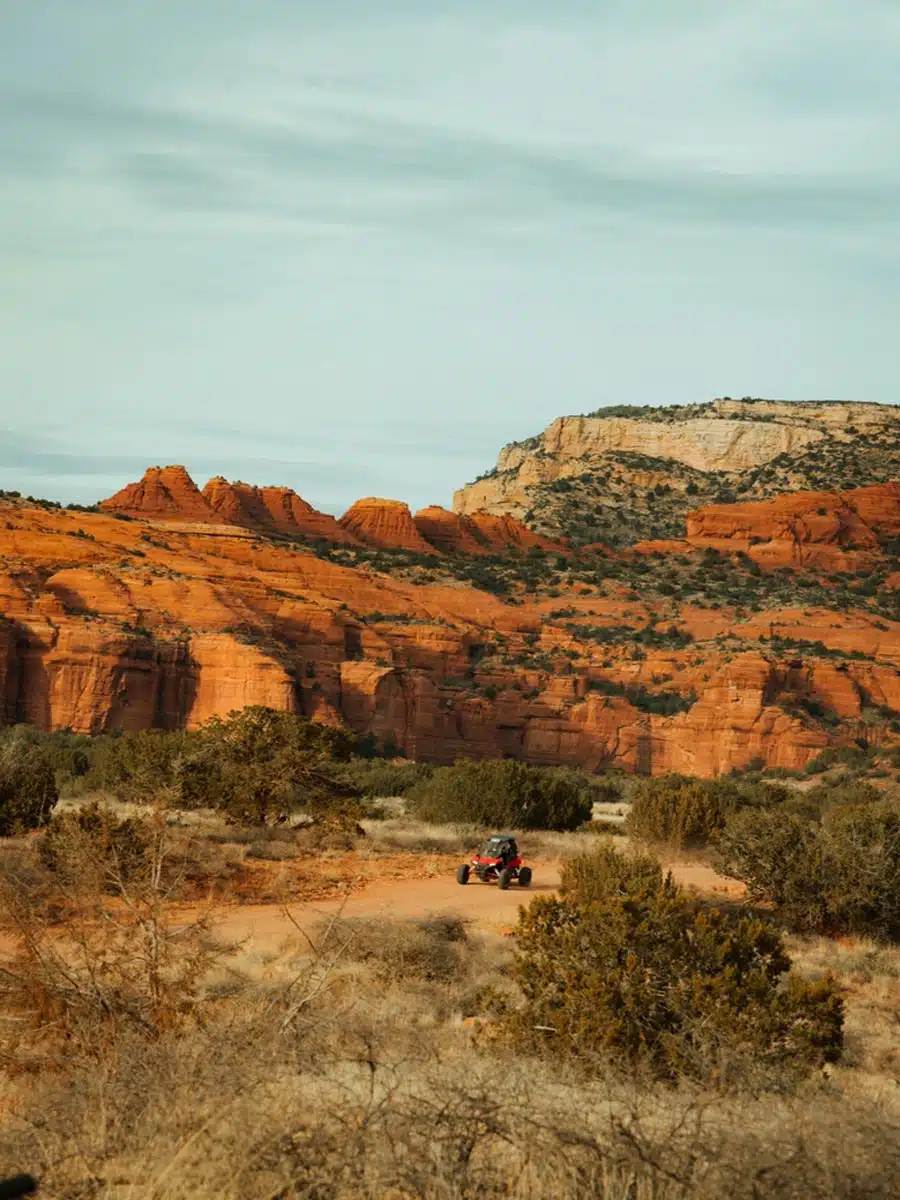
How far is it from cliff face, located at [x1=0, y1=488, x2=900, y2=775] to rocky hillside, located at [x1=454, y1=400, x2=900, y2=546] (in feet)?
97.0

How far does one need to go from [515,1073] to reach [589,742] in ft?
188

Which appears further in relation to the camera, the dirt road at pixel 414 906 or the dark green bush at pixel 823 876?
the dark green bush at pixel 823 876

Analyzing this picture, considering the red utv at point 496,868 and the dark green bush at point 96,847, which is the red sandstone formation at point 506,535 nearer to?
the red utv at point 496,868

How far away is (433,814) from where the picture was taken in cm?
3288

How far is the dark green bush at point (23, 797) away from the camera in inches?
945

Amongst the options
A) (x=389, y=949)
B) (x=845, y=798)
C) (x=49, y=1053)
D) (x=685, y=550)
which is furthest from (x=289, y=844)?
(x=685, y=550)

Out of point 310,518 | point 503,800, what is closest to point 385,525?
point 310,518

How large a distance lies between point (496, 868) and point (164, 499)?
65865 millimetres

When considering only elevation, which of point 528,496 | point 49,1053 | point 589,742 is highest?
point 528,496

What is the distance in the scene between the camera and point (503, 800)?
32.6 metres

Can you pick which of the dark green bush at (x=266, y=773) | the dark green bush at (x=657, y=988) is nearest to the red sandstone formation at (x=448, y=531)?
the dark green bush at (x=266, y=773)

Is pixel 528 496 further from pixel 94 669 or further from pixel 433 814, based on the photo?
pixel 433 814

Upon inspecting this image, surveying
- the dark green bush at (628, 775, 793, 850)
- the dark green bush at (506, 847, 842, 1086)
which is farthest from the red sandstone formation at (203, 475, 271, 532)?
the dark green bush at (506, 847, 842, 1086)

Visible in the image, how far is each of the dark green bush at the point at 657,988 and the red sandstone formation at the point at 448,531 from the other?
271 ft
